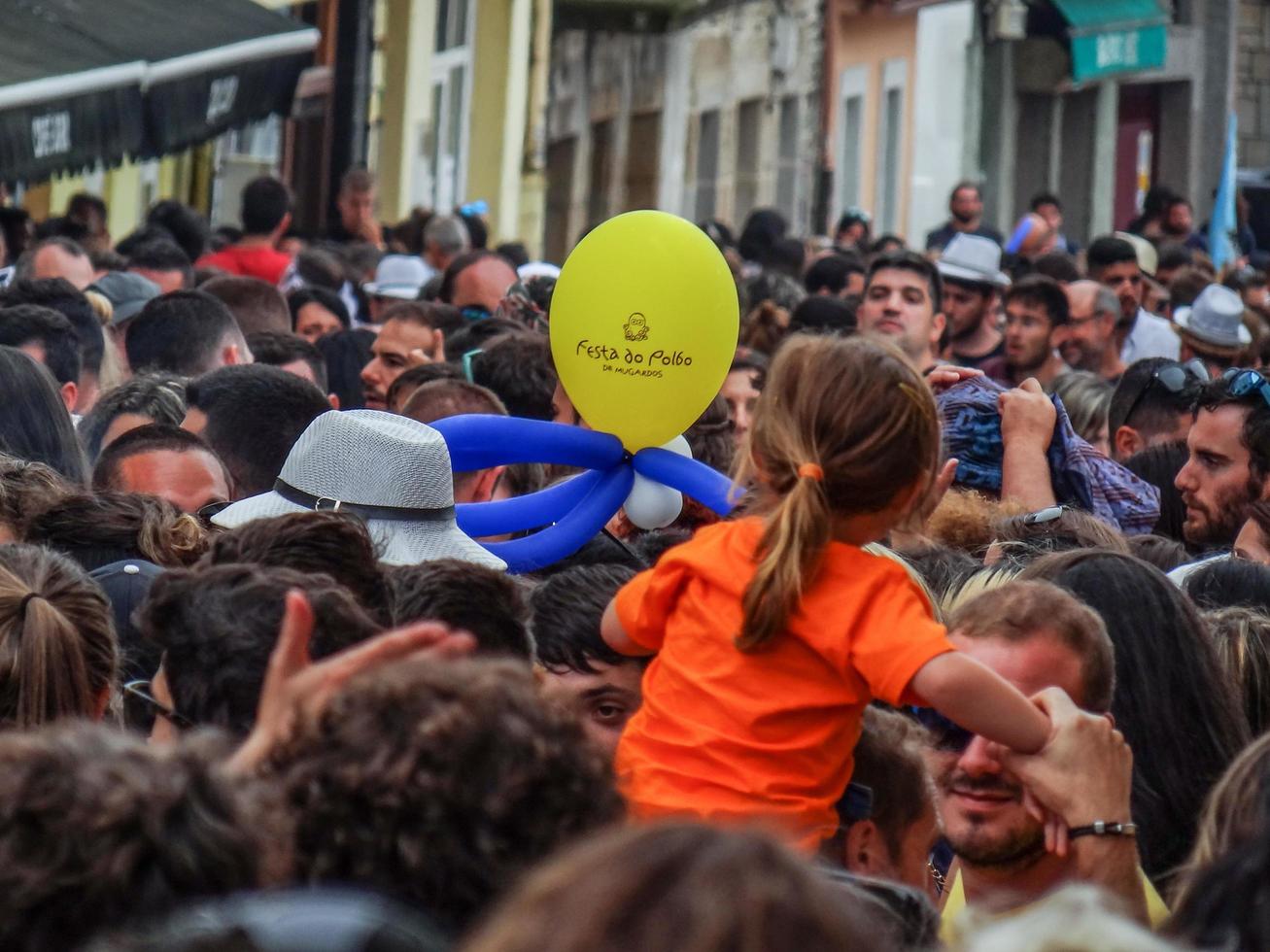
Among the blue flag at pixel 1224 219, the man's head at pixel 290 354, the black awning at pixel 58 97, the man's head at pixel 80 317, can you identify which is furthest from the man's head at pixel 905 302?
the blue flag at pixel 1224 219

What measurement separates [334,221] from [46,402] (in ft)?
41.1

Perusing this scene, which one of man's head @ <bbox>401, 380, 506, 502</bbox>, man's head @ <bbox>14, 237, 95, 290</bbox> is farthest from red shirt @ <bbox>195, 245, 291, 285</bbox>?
man's head @ <bbox>401, 380, 506, 502</bbox>

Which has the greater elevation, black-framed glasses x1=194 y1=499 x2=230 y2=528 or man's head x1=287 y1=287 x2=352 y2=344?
man's head x1=287 y1=287 x2=352 y2=344

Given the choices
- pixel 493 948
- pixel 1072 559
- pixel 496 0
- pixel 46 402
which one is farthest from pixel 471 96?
pixel 493 948

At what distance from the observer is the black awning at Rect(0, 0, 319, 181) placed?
31.4ft

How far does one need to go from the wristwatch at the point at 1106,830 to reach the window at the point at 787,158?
1017 inches

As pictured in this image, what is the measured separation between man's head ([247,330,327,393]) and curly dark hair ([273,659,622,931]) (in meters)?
5.51

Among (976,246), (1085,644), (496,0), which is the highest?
(496,0)

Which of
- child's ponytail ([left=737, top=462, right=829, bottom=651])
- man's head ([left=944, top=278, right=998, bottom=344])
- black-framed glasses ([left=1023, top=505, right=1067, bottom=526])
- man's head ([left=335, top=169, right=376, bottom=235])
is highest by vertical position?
man's head ([left=335, top=169, right=376, bottom=235])

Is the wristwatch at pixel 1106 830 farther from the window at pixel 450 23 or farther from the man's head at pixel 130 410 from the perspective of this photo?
the window at pixel 450 23

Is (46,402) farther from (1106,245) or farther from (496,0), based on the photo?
(496,0)

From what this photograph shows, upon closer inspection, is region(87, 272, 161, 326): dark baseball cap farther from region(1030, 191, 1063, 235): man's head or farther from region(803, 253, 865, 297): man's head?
region(1030, 191, 1063, 235): man's head

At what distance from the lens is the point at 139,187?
20.8 meters

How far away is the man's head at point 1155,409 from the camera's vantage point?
764 cm
